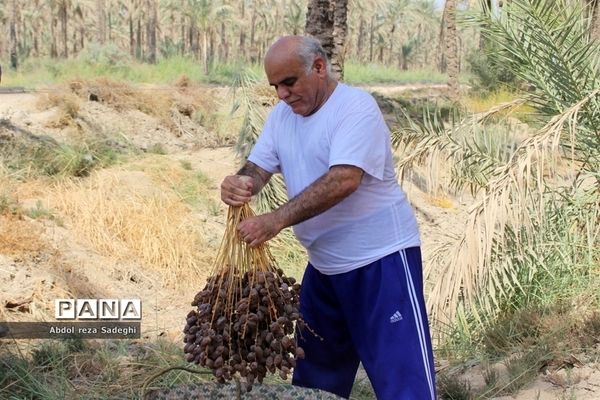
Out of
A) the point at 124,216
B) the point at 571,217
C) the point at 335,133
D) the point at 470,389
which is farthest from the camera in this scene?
the point at 124,216

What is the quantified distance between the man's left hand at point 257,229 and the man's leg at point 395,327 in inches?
21.7

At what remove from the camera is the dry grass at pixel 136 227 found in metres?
8.64

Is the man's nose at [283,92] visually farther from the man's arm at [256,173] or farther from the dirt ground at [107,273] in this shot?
the dirt ground at [107,273]

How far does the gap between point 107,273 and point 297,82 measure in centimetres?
559

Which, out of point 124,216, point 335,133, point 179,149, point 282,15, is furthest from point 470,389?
point 282,15

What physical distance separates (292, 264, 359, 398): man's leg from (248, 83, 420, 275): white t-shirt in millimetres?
171

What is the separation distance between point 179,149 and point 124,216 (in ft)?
14.3

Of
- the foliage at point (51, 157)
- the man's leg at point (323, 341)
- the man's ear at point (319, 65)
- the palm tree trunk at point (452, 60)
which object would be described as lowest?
the palm tree trunk at point (452, 60)

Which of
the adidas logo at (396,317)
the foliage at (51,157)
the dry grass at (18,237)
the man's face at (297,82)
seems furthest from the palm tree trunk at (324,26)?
the adidas logo at (396,317)

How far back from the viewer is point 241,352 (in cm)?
276

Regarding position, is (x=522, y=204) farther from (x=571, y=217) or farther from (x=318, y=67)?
(x=318, y=67)

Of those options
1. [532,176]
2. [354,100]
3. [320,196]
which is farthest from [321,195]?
[532,176]

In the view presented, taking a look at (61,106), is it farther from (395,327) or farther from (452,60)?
(452,60)

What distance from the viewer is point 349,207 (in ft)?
10.5
